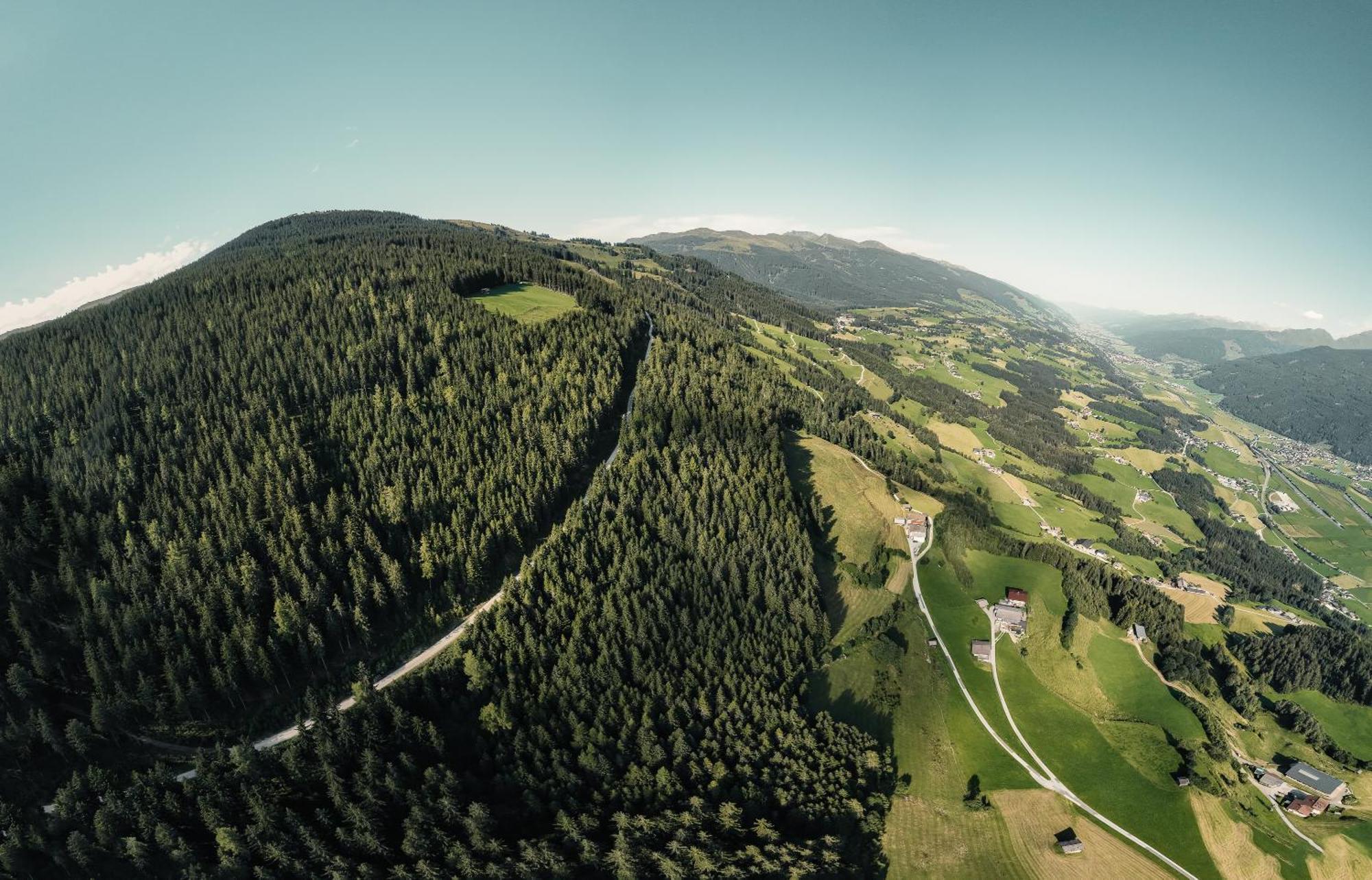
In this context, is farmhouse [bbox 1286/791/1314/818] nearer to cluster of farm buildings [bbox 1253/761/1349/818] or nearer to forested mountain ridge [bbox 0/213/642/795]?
cluster of farm buildings [bbox 1253/761/1349/818]

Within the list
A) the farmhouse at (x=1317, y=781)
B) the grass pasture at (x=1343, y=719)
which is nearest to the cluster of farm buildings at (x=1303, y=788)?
the farmhouse at (x=1317, y=781)

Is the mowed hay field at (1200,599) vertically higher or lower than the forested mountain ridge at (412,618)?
lower

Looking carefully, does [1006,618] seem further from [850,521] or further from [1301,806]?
[1301,806]

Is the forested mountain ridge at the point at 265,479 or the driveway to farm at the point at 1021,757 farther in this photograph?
the forested mountain ridge at the point at 265,479

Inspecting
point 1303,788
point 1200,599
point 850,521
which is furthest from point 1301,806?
point 1200,599

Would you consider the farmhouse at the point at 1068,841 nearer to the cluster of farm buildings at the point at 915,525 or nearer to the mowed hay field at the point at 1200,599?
the cluster of farm buildings at the point at 915,525

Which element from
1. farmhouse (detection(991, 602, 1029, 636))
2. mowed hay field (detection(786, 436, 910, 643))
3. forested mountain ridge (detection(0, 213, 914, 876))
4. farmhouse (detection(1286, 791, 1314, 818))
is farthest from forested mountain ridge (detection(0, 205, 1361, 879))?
farmhouse (detection(1286, 791, 1314, 818))
